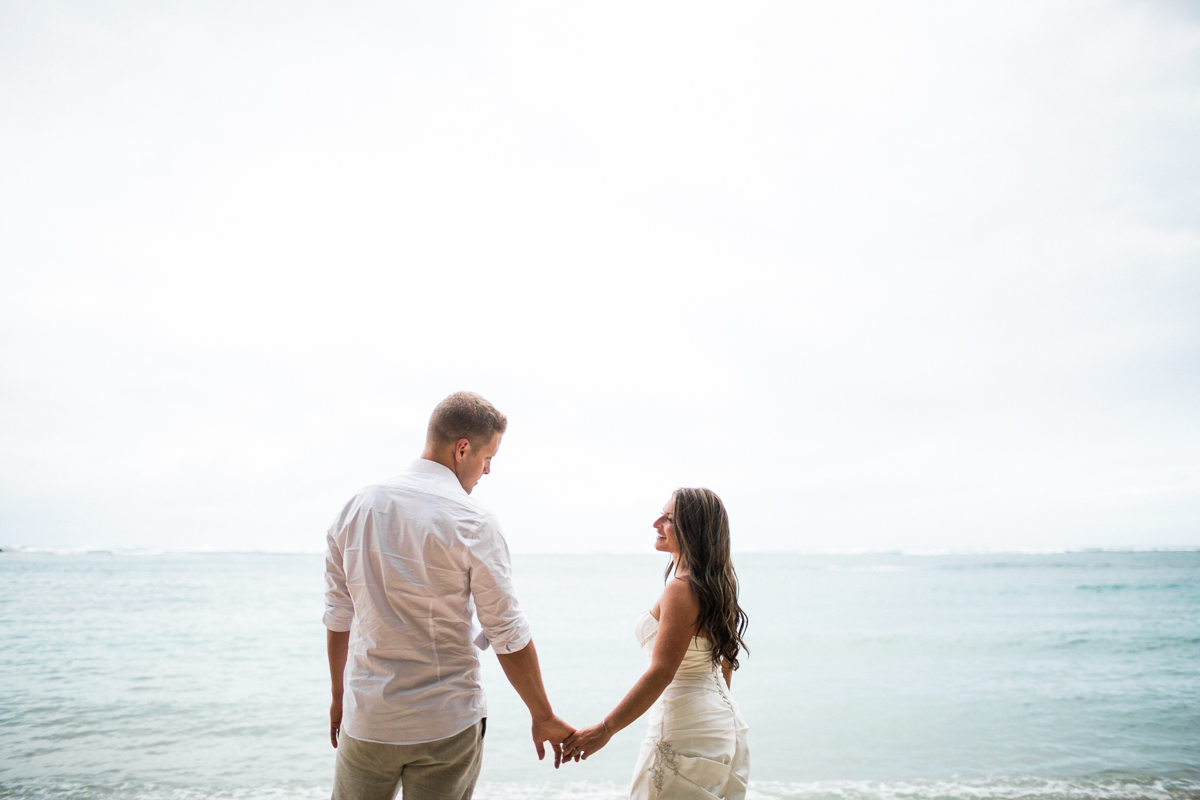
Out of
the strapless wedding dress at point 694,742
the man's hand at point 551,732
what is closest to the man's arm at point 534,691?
the man's hand at point 551,732

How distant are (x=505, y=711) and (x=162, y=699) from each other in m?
4.55

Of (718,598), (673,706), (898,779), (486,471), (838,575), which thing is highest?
(486,471)

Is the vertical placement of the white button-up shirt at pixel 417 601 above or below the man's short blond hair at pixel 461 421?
below

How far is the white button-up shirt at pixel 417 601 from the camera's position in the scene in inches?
75.2

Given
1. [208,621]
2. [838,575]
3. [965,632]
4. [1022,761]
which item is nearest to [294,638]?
[208,621]

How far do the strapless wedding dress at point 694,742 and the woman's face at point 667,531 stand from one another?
1.13 feet

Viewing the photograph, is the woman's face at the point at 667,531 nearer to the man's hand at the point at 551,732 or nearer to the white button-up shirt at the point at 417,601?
the man's hand at the point at 551,732

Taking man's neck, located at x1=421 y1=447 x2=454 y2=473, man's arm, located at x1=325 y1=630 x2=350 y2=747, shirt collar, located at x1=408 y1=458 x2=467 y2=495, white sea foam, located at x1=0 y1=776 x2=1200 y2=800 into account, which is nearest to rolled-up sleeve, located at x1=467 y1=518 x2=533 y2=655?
shirt collar, located at x1=408 y1=458 x2=467 y2=495

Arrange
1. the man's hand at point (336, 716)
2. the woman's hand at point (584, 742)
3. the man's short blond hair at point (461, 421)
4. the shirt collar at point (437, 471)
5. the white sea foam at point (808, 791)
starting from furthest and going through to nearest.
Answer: the white sea foam at point (808, 791) → the woman's hand at point (584, 742) → the man's hand at point (336, 716) → the man's short blond hair at point (461, 421) → the shirt collar at point (437, 471)

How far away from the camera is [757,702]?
336 inches

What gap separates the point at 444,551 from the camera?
1.90m

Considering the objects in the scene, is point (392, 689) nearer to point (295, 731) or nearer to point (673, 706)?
point (673, 706)

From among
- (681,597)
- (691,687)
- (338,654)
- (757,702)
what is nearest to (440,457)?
Answer: (338,654)

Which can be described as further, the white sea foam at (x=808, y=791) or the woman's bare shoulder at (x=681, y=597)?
the white sea foam at (x=808, y=791)
